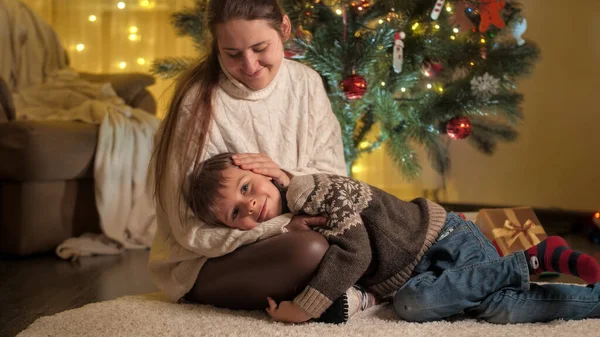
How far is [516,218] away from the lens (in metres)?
1.93

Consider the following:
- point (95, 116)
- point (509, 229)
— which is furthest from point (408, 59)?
point (95, 116)

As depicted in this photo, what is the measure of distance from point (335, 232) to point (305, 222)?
0.08m

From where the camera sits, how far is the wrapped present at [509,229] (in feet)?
6.17

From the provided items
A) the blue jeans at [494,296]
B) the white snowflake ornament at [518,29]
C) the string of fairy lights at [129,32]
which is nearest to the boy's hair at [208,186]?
the blue jeans at [494,296]

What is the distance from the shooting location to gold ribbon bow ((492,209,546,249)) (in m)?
1.89

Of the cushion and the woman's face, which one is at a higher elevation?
the woman's face

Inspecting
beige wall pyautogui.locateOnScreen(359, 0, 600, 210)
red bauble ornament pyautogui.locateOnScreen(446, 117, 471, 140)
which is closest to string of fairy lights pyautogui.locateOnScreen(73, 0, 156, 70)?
beige wall pyautogui.locateOnScreen(359, 0, 600, 210)

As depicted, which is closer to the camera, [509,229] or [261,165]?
[261,165]

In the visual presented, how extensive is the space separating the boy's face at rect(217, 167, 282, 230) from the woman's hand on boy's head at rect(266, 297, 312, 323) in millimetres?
177

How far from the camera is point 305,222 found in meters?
1.46

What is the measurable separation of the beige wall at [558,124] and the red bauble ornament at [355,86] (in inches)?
55.1

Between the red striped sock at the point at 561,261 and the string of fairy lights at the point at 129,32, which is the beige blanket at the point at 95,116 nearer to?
the string of fairy lights at the point at 129,32

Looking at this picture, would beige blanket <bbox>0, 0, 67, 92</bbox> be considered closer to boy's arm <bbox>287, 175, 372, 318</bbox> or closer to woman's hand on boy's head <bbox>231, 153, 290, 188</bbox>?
woman's hand on boy's head <bbox>231, 153, 290, 188</bbox>

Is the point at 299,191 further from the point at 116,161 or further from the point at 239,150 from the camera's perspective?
the point at 116,161
